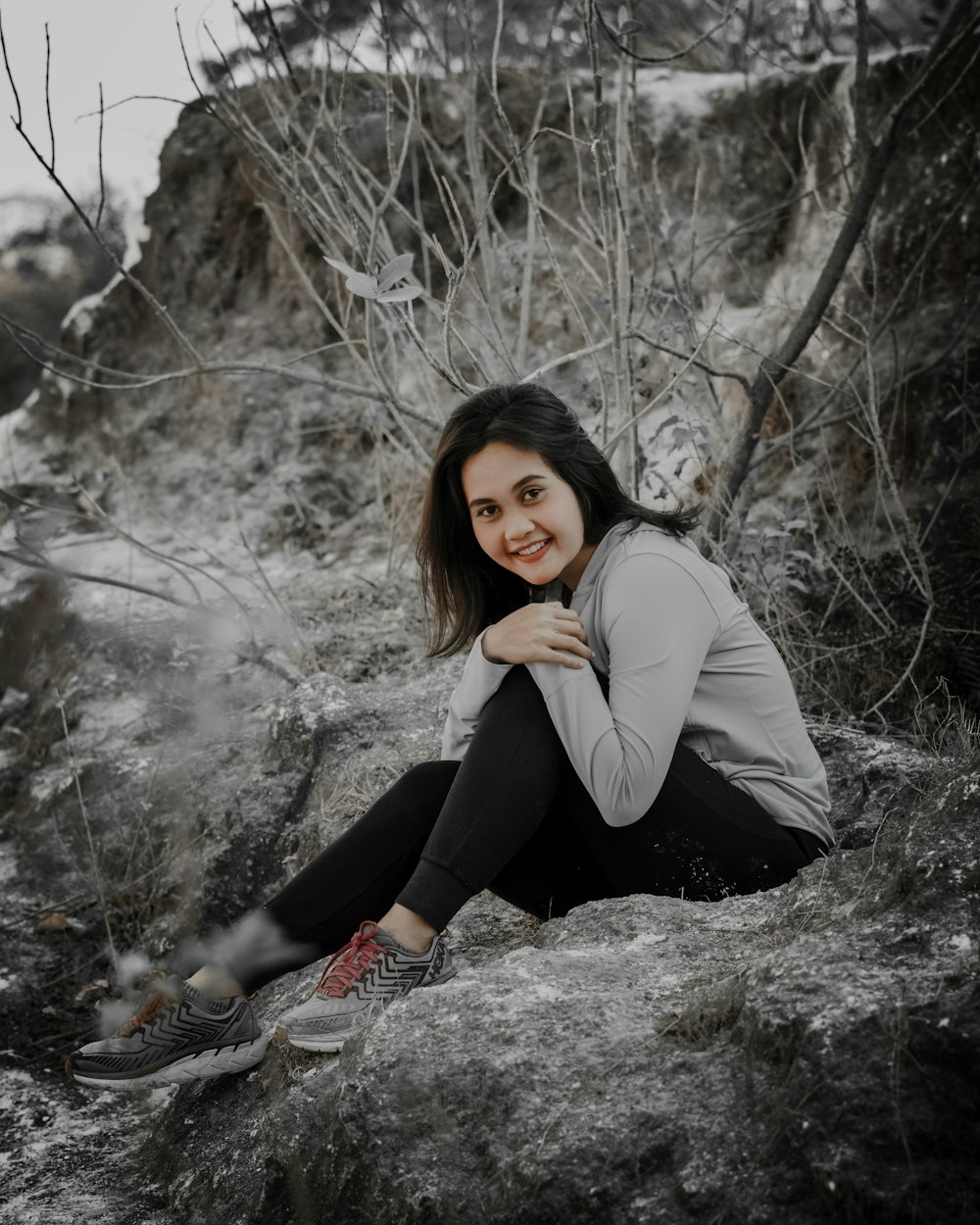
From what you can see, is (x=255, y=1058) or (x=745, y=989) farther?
(x=255, y=1058)

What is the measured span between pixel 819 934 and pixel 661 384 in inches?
108

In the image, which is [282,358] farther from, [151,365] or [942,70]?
[942,70]

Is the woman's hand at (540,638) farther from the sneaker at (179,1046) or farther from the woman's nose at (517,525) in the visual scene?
the sneaker at (179,1046)

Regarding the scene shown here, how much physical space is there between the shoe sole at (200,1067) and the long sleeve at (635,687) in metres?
0.80

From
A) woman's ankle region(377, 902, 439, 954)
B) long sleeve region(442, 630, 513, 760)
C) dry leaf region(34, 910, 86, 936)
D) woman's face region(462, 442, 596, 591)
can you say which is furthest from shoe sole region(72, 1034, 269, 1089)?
dry leaf region(34, 910, 86, 936)

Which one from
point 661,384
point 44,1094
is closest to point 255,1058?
point 44,1094

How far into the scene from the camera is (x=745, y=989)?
1.64m

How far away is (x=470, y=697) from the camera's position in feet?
7.52

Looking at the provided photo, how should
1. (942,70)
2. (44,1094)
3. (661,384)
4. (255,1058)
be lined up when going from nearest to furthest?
1. (255,1058)
2. (44,1094)
3. (661,384)
4. (942,70)

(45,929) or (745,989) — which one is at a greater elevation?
(745,989)

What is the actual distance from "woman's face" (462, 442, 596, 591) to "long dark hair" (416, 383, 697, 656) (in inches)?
1.2

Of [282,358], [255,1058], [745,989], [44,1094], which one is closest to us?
[745,989]

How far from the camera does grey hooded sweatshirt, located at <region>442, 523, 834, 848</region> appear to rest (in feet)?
6.61

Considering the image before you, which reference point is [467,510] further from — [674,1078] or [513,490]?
[674,1078]
